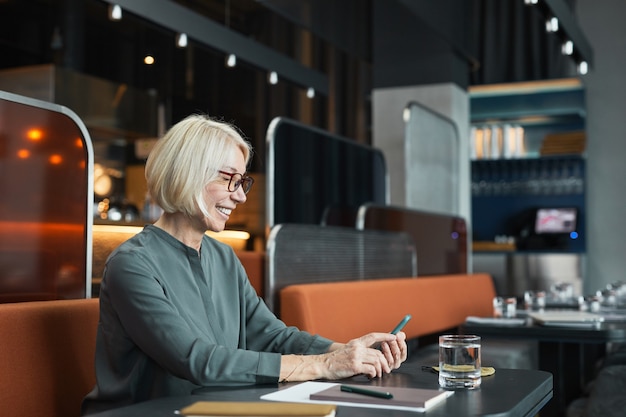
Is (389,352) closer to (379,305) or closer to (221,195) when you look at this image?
(221,195)

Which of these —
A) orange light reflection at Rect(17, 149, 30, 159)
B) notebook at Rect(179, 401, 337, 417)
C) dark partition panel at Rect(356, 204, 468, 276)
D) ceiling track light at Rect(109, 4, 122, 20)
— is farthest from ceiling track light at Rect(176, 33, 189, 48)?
notebook at Rect(179, 401, 337, 417)

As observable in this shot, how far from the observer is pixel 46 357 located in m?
2.12

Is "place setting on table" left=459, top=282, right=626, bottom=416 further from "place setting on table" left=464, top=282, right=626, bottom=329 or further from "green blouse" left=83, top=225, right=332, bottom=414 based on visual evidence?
"green blouse" left=83, top=225, right=332, bottom=414

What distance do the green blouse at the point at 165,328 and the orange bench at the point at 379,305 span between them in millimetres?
989

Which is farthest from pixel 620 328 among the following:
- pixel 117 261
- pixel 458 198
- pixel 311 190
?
pixel 458 198

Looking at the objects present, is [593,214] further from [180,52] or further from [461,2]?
[180,52]

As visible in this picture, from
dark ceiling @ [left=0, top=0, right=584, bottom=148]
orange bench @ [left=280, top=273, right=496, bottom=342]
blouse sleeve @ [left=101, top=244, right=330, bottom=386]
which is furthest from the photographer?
dark ceiling @ [left=0, top=0, right=584, bottom=148]

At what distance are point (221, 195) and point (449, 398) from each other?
2.42ft

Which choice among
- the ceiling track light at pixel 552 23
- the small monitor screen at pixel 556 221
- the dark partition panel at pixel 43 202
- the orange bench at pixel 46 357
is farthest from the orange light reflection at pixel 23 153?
the small monitor screen at pixel 556 221

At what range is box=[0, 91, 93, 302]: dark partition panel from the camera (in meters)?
2.35

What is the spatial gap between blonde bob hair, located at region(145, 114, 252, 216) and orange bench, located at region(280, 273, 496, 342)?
1.19 m

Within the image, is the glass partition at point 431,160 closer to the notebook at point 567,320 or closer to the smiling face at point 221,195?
the notebook at point 567,320

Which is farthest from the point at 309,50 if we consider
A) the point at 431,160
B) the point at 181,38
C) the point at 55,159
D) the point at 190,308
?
the point at 190,308

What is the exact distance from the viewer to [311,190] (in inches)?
225
